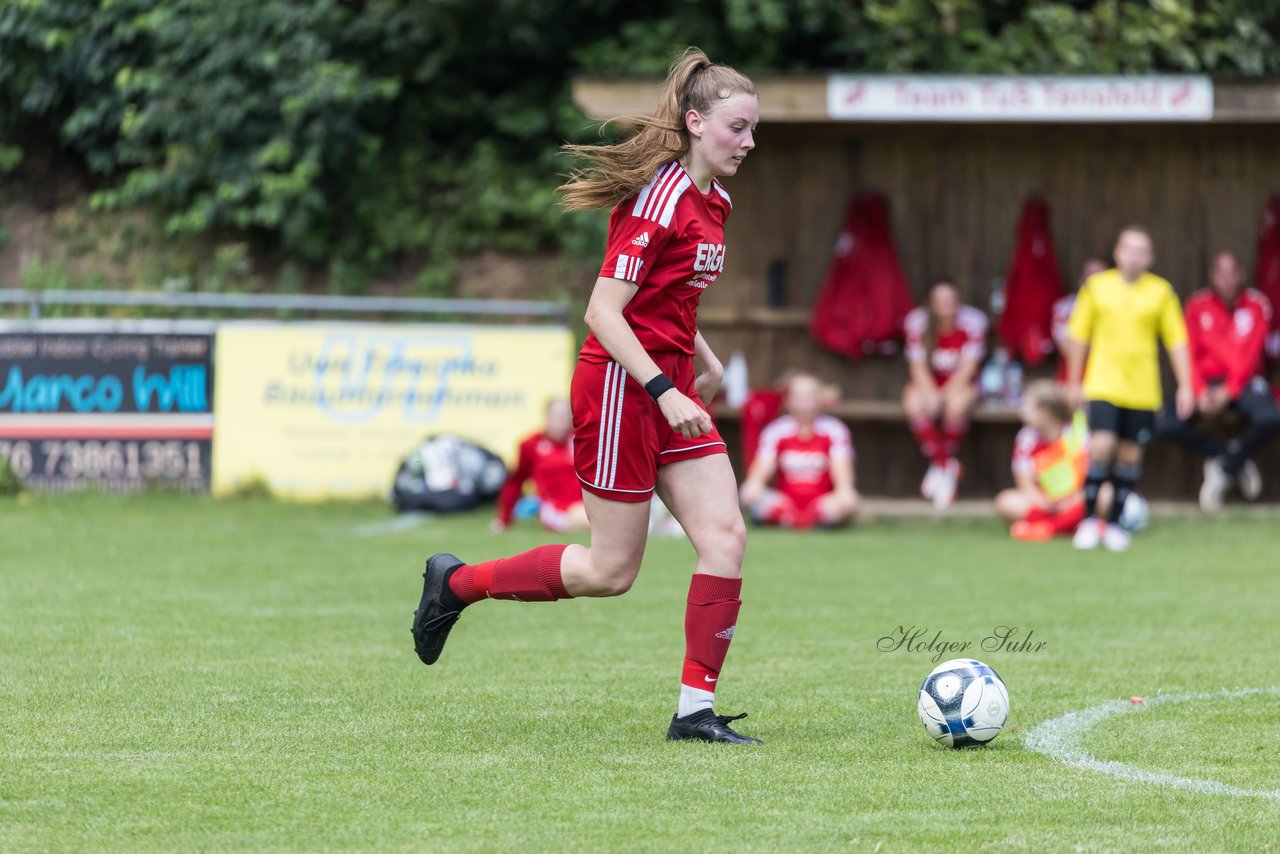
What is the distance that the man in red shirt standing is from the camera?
45.7 feet

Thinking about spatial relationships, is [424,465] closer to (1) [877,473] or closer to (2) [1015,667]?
(1) [877,473]

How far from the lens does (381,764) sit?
472 cm

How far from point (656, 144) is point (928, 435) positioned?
952 cm

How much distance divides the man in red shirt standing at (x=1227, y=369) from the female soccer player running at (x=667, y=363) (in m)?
9.46

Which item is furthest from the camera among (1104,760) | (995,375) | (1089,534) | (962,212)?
(962,212)

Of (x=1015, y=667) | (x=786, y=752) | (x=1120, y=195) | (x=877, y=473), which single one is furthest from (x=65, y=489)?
(x=786, y=752)

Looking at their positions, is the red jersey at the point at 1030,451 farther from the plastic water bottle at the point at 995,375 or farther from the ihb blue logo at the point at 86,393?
the ihb blue logo at the point at 86,393

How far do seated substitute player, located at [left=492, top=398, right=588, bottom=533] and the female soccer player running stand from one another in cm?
770

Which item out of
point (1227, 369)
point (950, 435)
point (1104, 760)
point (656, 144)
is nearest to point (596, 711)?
point (1104, 760)

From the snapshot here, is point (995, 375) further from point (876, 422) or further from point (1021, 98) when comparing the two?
point (1021, 98)

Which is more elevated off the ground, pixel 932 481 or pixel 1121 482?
pixel 1121 482

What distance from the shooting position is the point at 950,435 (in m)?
14.6

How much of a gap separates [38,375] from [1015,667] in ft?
33.1

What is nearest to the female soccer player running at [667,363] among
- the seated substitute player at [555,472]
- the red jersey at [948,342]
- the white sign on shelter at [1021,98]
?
the seated substitute player at [555,472]
